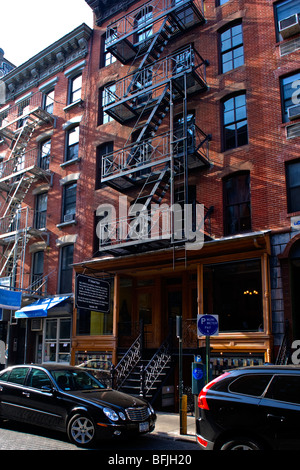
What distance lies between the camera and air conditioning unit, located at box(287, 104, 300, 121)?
1327cm

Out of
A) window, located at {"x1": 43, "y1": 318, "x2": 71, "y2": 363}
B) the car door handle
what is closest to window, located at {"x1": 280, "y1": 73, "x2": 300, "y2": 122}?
the car door handle

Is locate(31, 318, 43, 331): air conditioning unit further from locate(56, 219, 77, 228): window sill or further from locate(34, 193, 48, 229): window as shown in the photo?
locate(34, 193, 48, 229): window

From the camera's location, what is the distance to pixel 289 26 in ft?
45.3

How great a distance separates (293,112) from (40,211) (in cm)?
1319

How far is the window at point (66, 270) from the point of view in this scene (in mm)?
19278

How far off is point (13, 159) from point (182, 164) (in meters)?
11.2

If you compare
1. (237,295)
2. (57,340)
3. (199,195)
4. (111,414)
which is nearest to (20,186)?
(57,340)

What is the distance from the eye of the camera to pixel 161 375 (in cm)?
1353

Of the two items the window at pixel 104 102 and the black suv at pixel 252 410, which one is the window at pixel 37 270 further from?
the black suv at pixel 252 410

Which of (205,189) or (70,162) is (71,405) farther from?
(70,162)

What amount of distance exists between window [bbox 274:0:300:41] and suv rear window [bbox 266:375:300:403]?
481 inches

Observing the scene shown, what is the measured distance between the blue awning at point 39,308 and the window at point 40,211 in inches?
163

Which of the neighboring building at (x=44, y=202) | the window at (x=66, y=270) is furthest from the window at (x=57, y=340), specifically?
the window at (x=66, y=270)

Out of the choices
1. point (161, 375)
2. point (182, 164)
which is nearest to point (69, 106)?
point (182, 164)
